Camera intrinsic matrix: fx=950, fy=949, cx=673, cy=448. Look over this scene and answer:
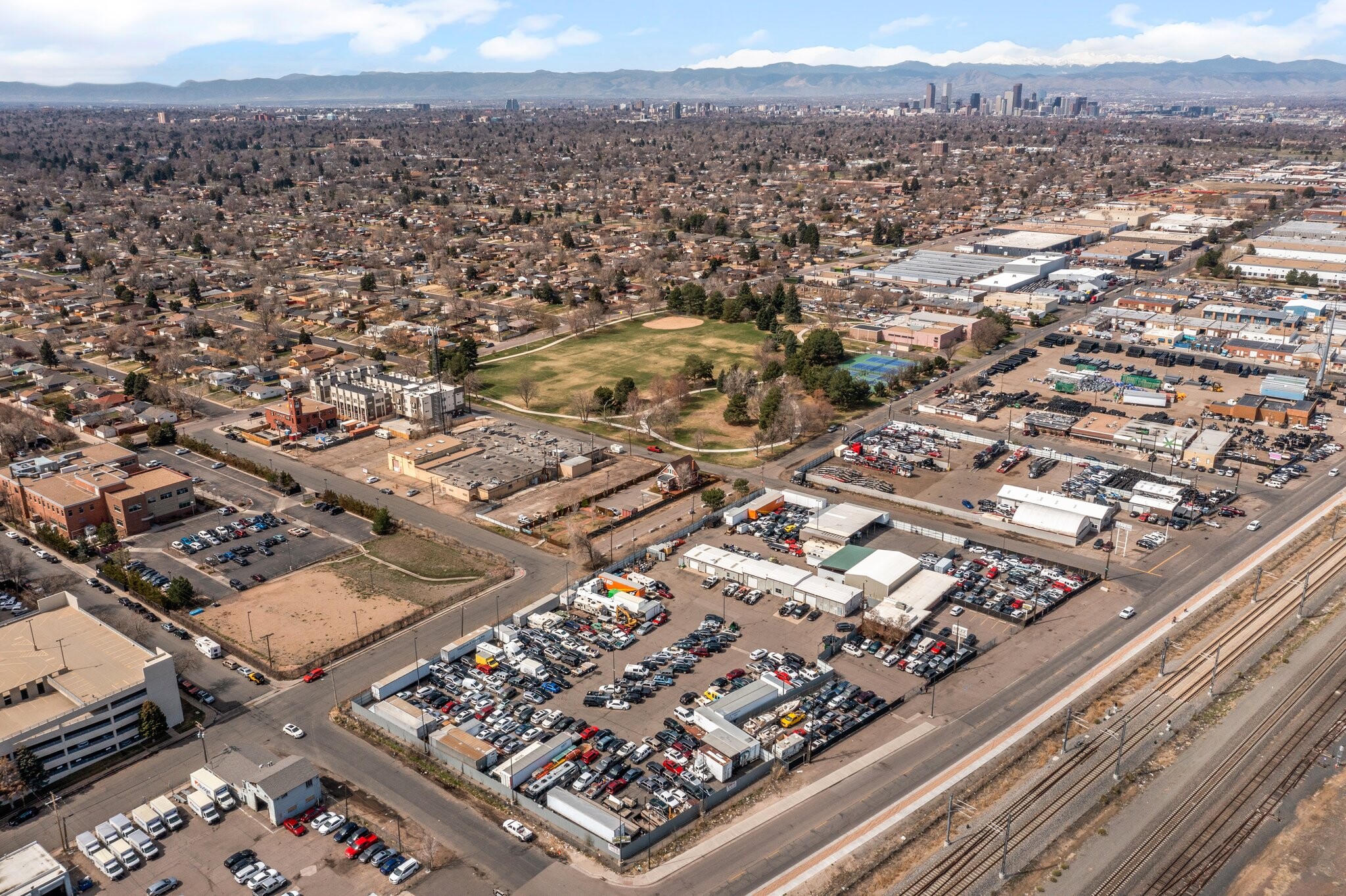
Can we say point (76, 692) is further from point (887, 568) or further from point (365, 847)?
point (887, 568)

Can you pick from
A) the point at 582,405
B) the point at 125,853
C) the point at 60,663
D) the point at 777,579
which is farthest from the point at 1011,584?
the point at 60,663

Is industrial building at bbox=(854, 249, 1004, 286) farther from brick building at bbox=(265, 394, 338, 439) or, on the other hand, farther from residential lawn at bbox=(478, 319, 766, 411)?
brick building at bbox=(265, 394, 338, 439)

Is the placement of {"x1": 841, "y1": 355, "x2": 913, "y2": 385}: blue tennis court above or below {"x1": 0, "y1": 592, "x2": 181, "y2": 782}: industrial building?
above

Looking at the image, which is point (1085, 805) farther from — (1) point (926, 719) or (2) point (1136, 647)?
(2) point (1136, 647)

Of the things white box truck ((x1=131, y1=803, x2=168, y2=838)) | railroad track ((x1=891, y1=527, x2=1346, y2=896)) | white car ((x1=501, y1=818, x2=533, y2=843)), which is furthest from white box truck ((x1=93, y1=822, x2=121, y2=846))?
railroad track ((x1=891, y1=527, x2=1346, y2=896))

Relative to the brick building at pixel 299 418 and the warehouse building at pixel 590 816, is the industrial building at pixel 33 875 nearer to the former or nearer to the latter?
the warehouse building at pixel 590 816

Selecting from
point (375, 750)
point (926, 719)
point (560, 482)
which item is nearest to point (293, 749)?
point (375, 750)

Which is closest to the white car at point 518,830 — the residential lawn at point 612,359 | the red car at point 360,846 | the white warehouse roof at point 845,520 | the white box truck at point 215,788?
the red car at point 360,846
